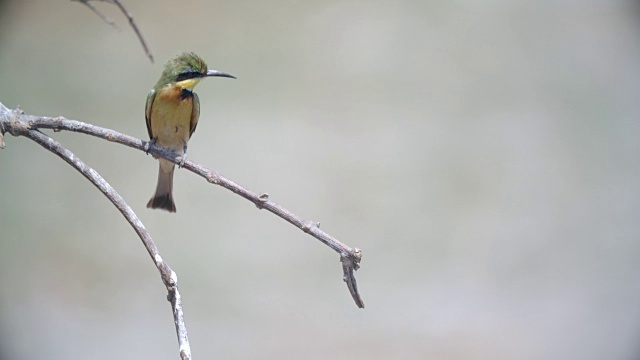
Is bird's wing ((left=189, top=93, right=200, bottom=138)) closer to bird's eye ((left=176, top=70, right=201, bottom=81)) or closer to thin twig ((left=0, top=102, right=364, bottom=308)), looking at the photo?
bird's eye ((left=176, top=70, right=201, bottom=81))

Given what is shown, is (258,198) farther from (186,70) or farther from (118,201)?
(186,70)

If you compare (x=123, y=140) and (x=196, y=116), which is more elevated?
(x=196, y=116)

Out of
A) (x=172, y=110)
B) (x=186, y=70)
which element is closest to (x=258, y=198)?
(x=186, y=70)

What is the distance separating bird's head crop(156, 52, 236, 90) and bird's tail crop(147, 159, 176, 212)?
0.30 meters

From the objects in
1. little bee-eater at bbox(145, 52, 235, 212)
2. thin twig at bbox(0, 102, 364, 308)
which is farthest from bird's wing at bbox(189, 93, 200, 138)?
thin twig at bbox(0, 102, 364, 308)

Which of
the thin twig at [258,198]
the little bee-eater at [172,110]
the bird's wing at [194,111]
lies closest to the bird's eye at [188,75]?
the little bee-eater at [172,110]

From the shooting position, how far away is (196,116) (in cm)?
154

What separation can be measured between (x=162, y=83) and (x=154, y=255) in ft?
2.10

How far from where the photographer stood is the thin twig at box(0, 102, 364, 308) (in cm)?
88

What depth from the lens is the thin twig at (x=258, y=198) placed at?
2.88 ft

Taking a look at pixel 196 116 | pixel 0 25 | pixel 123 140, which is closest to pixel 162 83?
pixel 196 116

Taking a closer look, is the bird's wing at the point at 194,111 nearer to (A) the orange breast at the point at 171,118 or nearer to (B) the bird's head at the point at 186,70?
(A) the orange breast at the point at 171,118

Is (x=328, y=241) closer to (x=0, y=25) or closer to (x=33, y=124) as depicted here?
(x=33, y=124)

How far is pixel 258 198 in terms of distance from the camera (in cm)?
93
